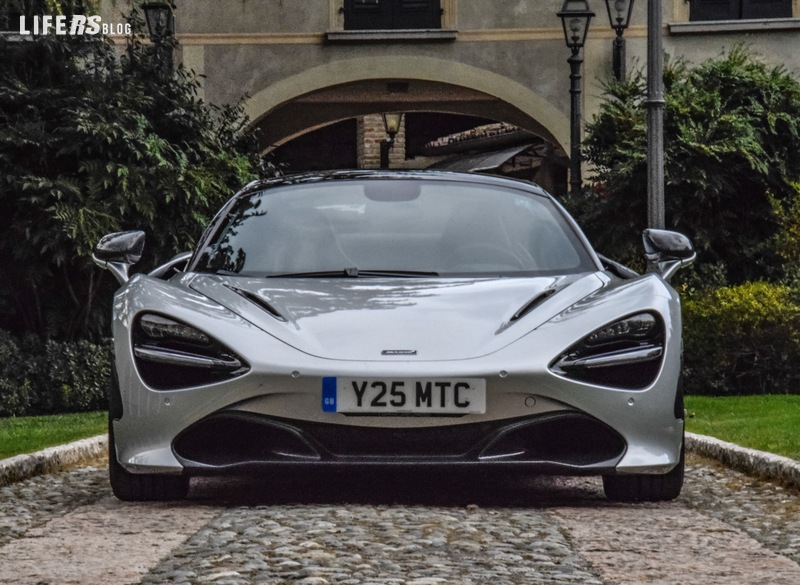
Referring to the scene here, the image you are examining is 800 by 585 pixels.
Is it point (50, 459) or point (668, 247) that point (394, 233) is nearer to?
point (668, 247)

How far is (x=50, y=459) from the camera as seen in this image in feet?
25.1

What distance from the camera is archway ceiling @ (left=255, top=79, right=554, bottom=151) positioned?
86.5 ft

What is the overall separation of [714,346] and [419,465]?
8102 millimetres

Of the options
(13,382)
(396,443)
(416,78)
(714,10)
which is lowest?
(13,382)

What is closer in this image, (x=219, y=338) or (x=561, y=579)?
(x=561, y=579)

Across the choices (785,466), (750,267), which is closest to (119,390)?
(785,466)

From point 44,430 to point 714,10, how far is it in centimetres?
1722

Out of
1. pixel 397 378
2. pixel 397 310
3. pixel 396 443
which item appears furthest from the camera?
pixel 397 310

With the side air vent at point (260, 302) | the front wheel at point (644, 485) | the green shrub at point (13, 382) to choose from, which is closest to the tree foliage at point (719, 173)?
the green shrub at point (13, 382)

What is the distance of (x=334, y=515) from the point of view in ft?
18.3

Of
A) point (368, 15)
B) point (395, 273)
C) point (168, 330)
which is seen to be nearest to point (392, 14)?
point (368, 15)

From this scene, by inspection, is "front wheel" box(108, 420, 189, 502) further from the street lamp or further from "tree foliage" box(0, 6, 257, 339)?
the street lamp

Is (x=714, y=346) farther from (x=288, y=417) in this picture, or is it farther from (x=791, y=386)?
(x=288, y=417)

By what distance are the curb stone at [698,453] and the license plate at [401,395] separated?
1935 millimetres
